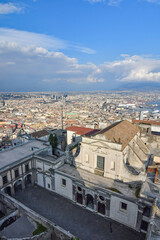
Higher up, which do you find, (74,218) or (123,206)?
(123,206)

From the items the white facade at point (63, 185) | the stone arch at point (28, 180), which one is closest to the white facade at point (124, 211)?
the white facade at point (63, 185)

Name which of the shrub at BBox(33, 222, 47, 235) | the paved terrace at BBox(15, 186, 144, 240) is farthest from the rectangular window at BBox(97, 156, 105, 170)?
the shrub at BBox(33, 222, 47, 235)

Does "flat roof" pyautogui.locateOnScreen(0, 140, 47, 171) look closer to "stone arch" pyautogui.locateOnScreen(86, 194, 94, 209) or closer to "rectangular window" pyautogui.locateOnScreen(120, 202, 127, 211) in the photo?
"stone arch" pyautogui.locateOnScreen(86, 194, 94, 209)

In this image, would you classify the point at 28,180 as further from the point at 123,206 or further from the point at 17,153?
the point at 123,206

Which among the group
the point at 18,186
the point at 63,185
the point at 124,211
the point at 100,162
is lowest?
the point at 18,186

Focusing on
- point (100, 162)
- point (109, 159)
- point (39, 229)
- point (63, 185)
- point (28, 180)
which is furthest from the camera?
point (28, 180)

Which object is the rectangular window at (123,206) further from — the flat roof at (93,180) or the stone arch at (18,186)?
the stone arch at (18,186)

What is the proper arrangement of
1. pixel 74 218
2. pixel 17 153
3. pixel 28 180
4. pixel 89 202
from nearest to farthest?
pixel 74 218 < pixel 89 202 < pixel 17 153 < pixel 28 180

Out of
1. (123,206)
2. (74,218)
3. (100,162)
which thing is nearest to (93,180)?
(100,162)

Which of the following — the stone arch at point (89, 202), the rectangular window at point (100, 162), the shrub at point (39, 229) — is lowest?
the stone arch at point (89, 202)
